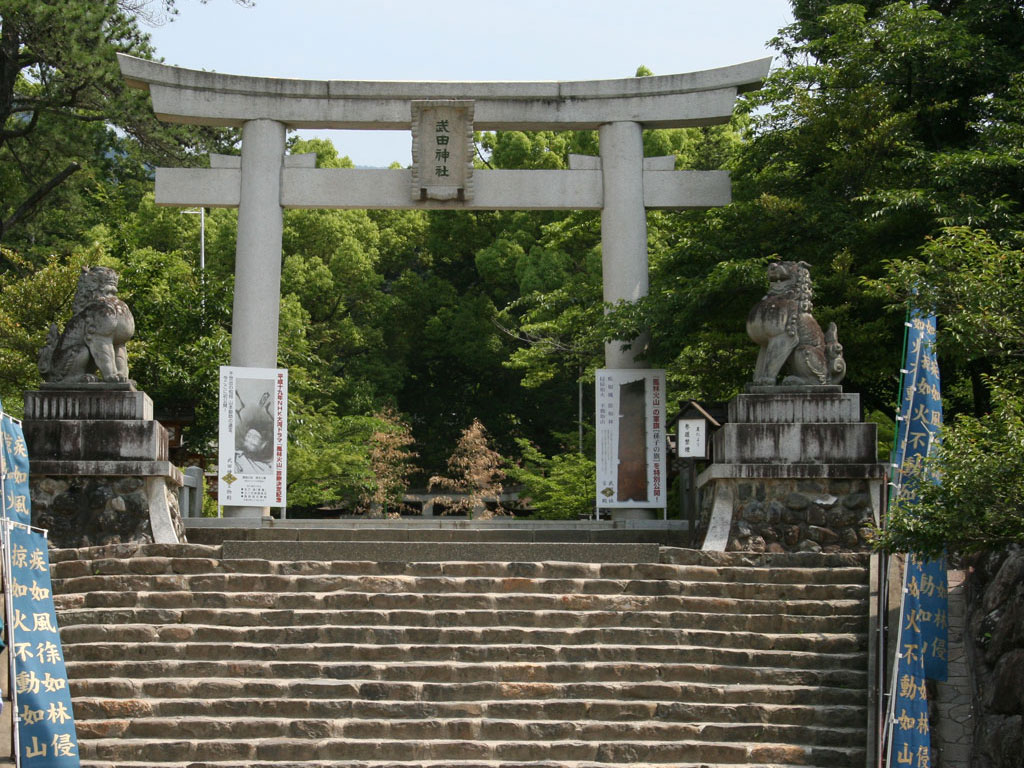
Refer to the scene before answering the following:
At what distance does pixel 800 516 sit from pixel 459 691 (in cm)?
421

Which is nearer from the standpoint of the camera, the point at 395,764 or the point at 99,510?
the point at 395,764

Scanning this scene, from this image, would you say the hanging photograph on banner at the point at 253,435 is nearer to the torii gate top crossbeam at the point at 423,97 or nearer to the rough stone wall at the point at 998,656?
the torii gate top crossbeam at the point at 423,97

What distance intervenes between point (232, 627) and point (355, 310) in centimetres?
2036

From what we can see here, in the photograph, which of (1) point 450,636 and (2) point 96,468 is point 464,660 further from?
(2) point 96,468

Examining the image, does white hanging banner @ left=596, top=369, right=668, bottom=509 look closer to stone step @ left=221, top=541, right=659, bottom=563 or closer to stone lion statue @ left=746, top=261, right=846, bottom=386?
stone lion statue @ left=746, top=261, right=846, bottom=386

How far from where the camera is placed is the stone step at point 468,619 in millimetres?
10266

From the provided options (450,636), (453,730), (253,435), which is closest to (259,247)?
(253,435)

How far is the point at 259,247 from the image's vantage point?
53.1 ft

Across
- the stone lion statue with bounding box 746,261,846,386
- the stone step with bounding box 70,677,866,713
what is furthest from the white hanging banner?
the stone step with bounding box 70,677,866,713

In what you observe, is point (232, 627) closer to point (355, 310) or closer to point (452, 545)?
point (452, 545)

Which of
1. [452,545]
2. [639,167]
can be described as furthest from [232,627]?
[639,167]

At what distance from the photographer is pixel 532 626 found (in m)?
10.3

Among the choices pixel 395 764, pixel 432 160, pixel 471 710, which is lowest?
pixel 395 764

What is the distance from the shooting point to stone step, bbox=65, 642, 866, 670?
9.84 metres
